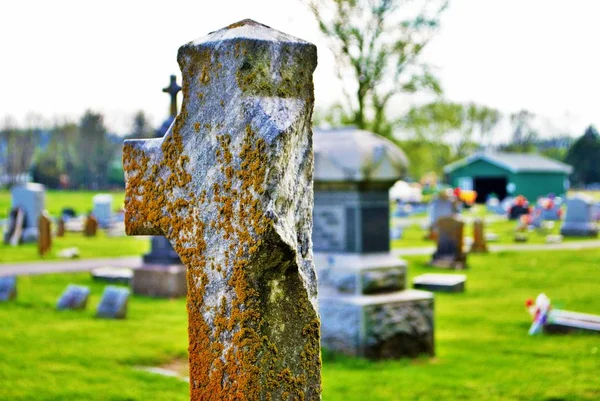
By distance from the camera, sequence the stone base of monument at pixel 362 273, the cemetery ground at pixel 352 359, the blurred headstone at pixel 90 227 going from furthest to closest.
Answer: the blurred headstone at pixel 90 227 < the stone base of monument at pixel 362 273 < the cemetery ground at pixel 352 359

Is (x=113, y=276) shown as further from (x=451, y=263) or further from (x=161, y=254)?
(x=451, y=263)

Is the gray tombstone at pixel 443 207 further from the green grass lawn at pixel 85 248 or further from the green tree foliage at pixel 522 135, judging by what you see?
the green tree foliage at pixel 522 135

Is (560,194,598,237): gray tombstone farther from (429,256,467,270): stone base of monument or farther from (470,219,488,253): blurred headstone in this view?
(429,256,467,270): stone base of monument

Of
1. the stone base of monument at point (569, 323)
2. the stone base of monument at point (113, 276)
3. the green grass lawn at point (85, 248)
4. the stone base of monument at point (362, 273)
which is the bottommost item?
the green grass lawn at point (85, 248)

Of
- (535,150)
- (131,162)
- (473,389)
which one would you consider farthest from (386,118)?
(535,150)

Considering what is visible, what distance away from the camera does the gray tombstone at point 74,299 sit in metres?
11.4

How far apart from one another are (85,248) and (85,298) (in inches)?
479

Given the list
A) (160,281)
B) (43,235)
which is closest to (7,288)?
(160,281)

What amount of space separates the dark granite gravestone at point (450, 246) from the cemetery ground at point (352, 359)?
179 inches

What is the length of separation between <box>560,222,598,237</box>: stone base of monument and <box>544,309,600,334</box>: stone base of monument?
18.4 metres

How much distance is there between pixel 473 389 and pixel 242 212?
4858mm

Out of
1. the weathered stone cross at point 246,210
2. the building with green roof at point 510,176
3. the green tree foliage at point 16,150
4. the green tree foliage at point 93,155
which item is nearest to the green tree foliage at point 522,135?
the building with green roof at point 510,176

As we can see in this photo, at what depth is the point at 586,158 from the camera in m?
53.2

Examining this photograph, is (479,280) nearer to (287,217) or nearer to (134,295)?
(134,295)
